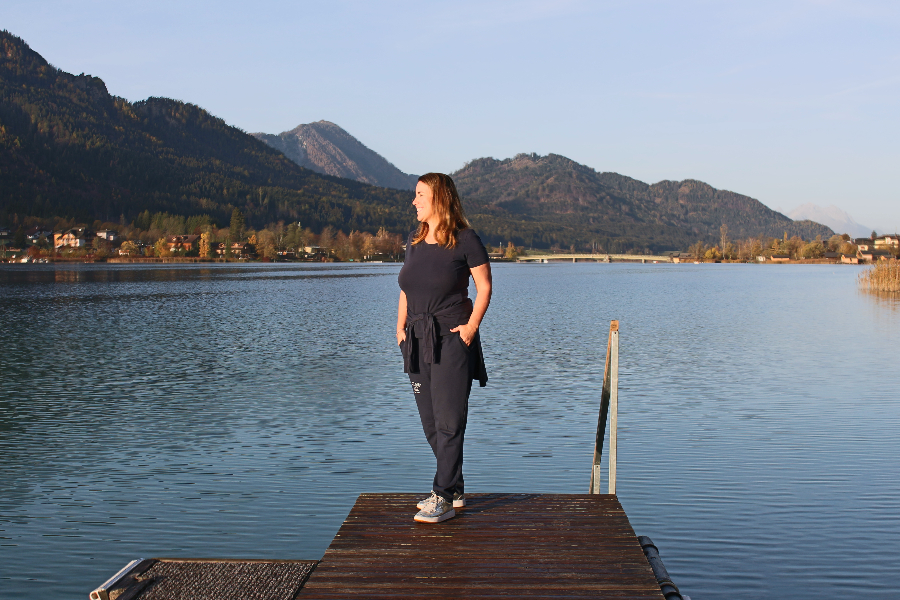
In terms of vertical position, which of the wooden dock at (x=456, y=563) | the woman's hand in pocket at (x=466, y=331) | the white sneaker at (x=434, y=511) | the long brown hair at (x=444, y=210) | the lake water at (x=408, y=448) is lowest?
the lake water at (x=408, y=448)

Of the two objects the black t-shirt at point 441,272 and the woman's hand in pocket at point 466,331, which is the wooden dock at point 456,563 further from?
the black t-shirt at point 441,272

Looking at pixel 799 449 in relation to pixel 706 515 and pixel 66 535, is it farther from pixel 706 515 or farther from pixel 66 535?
pixel 66 535

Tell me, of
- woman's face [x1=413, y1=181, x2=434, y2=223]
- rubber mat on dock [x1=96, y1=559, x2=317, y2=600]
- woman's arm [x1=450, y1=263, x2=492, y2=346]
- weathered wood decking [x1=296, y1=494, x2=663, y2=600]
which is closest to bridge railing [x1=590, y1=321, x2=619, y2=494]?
weathered wood decking [x1=296, y1=494, x2=663, y2=600]

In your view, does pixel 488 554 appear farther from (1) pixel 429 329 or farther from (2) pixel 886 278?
(2) pixel 886 278

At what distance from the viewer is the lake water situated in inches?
348

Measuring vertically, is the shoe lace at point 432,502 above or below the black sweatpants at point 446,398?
below

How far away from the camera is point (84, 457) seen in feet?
42.8

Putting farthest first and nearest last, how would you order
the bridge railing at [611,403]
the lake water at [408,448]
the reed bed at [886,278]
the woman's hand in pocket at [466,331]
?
the reed bed at [886,278], the lake water at [408,448], the bridge railing at [611,403], the woman's hand in pocket at [466,331]

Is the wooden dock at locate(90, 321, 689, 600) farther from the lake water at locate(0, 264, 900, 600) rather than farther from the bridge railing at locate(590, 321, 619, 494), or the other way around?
the lake water at locate(0, 264, 900, 600)

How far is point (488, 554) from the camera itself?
5836 millimetres

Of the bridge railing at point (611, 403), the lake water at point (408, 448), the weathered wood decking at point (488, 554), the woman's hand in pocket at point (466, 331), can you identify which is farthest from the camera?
the lake water at point (408, 448)

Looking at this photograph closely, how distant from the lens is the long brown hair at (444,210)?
20.7 ft

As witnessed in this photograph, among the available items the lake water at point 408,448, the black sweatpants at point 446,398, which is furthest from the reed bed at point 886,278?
the black sweatpants at point 446,398

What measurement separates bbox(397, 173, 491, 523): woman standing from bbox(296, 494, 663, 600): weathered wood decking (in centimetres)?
41
